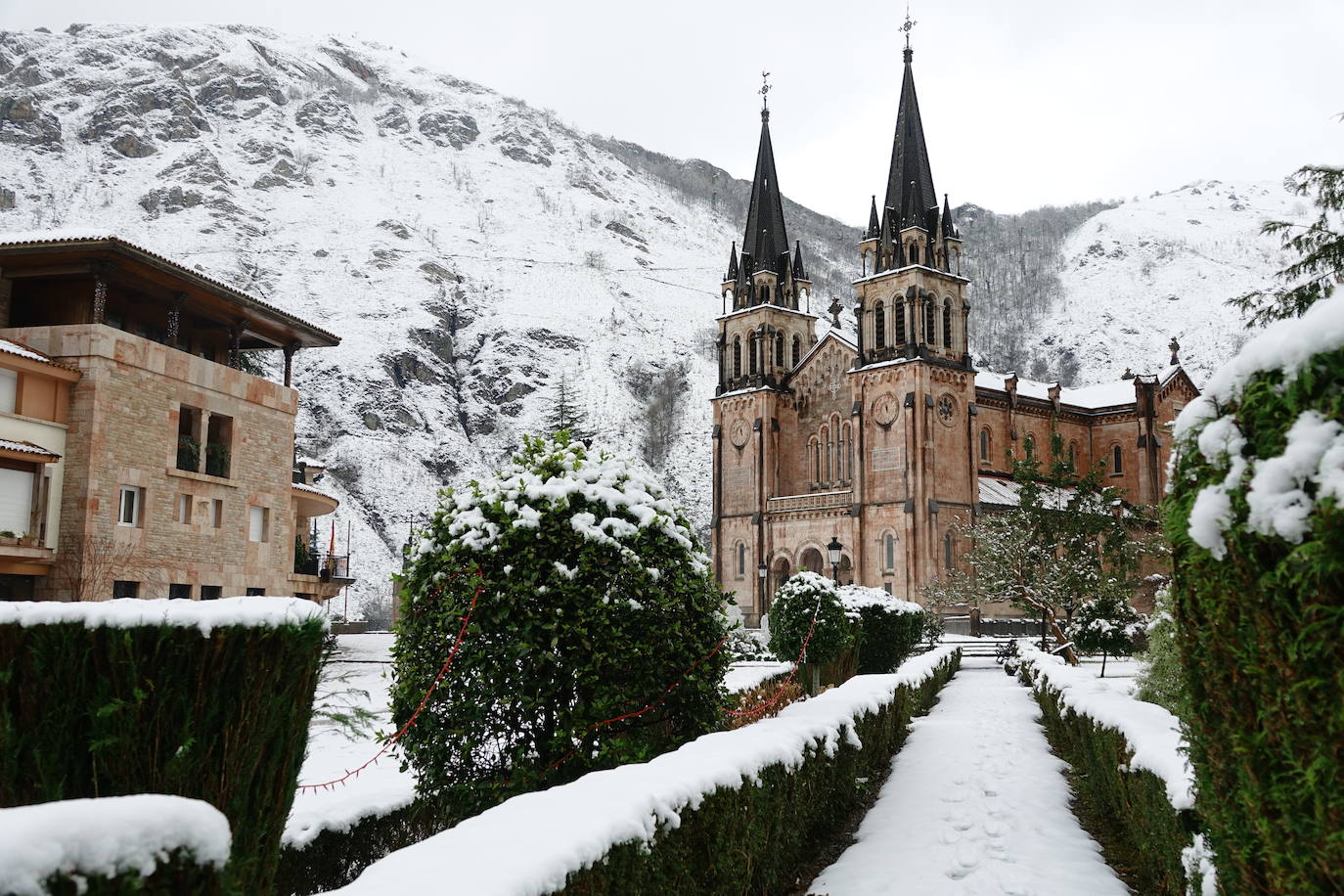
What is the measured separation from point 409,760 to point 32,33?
175m

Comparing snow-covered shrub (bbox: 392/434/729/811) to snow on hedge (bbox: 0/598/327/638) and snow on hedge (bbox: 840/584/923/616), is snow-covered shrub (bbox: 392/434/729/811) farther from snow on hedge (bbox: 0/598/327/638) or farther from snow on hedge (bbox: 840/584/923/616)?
snow on hedge (bbox: 840/584/923/616)

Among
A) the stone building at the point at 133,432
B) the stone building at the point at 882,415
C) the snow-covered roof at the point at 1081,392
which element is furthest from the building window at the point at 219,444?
the snow-covered roof at the point at 1081,392

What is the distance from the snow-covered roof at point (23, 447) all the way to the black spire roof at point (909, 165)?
125 feet

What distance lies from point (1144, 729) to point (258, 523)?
24.9 m

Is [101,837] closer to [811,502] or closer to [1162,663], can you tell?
[1162,663]

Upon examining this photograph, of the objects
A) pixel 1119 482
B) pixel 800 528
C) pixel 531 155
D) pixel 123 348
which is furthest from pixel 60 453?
pixel 531 155

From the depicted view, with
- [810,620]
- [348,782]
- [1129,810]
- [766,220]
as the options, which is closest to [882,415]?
[766,220]

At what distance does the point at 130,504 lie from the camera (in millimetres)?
22812

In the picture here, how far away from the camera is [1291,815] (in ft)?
9.10

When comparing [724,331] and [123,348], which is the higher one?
[724,331]

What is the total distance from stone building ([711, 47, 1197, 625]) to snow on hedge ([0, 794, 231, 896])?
144 feet

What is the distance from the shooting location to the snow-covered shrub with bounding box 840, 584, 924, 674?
22.2 m

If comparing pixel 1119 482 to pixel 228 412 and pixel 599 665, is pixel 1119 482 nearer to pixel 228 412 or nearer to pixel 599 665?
pixel 228 412

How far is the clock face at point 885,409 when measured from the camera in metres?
47.6
